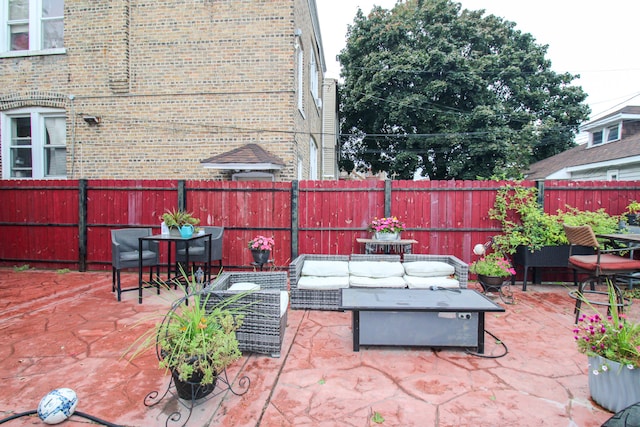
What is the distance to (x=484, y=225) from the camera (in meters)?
6.67

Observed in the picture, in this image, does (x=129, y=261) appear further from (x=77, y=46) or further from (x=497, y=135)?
(x=497, y=135)

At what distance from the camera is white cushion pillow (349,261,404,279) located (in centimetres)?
511

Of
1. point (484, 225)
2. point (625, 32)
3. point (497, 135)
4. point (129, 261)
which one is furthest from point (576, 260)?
point (497, 135)

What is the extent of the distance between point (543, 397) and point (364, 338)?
153 centimetres

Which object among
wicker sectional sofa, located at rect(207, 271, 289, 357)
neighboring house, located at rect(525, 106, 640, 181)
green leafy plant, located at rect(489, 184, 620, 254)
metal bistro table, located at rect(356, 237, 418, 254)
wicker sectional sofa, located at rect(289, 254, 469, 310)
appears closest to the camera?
wicker sectional sofa, located at rect(207, 271, 289, 357)

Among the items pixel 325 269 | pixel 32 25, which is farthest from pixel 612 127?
pixel 32 25

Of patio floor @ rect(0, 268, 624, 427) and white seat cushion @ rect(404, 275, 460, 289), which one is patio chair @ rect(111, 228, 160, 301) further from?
white seat cushion @ rect(404, 275, 460, 289)

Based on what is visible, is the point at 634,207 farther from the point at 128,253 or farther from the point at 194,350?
the point at 128,253

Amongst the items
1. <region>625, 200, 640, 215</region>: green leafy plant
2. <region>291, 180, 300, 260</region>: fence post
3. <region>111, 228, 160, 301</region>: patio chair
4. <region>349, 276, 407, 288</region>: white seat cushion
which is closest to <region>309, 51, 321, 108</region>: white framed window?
<region>291, 180, 300, 260</region>: fence post

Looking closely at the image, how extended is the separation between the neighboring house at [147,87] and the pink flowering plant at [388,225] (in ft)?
8.21

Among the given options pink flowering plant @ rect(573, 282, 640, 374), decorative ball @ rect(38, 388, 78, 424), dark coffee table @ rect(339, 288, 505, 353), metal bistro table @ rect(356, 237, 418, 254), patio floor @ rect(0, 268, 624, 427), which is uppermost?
metal bistro table @ rect(356, 237, 418, 254)

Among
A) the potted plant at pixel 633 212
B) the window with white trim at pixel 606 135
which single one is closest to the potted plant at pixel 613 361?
the potted plant at pixel 633 212

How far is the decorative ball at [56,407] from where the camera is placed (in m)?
2.31

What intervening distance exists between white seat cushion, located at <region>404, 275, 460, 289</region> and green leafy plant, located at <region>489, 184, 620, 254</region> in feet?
6.71
